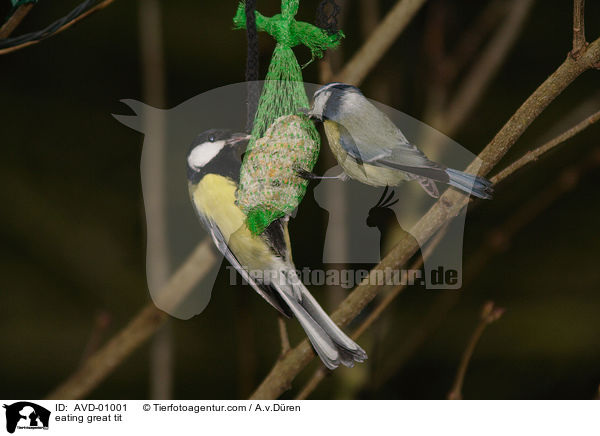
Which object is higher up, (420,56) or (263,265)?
(420,56)

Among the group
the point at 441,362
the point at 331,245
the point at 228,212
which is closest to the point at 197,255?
the point at 228,212

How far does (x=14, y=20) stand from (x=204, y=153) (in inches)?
13.8

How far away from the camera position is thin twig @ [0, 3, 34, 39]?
770 millimetres

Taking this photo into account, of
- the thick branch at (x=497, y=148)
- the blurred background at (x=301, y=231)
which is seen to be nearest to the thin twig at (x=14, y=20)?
the blurred background at (x=301, y=231)

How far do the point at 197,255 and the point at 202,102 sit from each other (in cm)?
25

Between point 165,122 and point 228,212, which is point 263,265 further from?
point 165,122

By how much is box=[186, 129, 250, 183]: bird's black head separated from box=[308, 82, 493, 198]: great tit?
0.10 meters

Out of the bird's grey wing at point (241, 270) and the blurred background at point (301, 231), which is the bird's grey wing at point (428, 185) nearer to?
the blurred background at point (301, 231)

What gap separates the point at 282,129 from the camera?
697 mm

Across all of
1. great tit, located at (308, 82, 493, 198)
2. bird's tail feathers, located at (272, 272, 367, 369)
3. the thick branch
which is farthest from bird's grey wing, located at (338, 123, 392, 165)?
bird's tail feathers, located at (272, 272, 367, 369)

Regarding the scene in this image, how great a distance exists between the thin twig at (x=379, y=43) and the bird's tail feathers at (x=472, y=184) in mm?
220

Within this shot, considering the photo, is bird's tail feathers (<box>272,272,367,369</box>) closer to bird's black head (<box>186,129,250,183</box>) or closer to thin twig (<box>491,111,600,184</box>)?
bird's black head (<box>186,129,250,183</box>)

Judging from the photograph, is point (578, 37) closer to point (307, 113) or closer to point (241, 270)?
point (307, 113)
